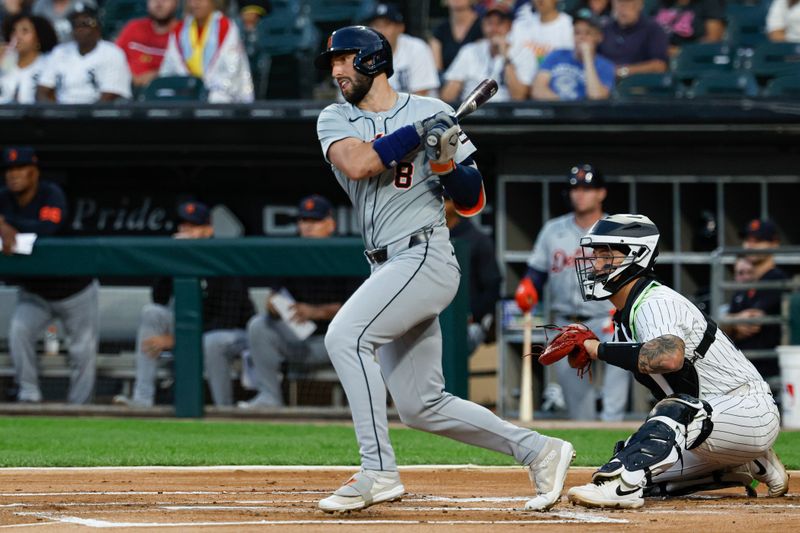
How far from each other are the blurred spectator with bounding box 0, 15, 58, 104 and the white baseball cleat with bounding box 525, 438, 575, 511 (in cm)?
692

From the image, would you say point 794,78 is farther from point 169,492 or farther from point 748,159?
point 169,492

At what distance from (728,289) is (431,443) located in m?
2.56

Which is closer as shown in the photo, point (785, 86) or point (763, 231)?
point (763, 231)

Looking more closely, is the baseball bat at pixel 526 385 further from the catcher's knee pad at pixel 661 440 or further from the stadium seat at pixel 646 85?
the catcher's knee pad at pixel 661 440

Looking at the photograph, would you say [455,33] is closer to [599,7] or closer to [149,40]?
[599,7]

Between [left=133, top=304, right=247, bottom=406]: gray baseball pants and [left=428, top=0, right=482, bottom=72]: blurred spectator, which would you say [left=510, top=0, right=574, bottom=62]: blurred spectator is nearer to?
[left=428, top=0, right=482, bottom=72]: blurred spectator

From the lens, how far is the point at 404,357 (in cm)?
459

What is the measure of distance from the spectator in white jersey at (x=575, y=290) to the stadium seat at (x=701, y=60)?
7.27 feet

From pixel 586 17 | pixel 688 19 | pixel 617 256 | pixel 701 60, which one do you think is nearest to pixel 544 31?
pixel 586 17

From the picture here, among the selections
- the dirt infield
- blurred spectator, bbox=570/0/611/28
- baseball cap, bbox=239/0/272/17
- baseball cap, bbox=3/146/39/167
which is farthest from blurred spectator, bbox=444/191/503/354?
baseball cap, bbox=239/0/272/17

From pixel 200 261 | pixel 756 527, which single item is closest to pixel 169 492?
pixel 756 527

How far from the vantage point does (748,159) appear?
10.2 metres

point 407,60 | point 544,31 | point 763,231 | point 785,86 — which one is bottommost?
point 763,231

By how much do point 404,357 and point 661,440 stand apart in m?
0.88
